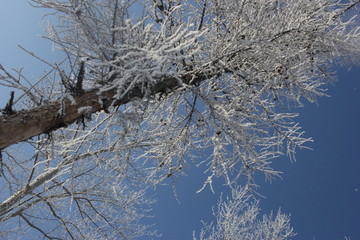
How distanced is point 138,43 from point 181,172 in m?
2.88

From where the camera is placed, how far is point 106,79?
3062mm

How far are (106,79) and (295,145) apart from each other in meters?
3.46

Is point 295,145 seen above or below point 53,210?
below

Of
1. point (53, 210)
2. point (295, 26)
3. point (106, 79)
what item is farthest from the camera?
point (53, 210)

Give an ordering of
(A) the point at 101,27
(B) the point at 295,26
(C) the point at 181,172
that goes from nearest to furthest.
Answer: (A) the point at 101,27
(B) the point at 295,26
(C) the point at 181,172

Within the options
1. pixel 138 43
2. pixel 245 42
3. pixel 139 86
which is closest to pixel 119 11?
pixel 138 43

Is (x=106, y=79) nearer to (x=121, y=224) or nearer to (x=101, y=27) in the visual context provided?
(x=101, y=27)

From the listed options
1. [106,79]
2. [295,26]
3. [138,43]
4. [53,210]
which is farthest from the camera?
[53,210]

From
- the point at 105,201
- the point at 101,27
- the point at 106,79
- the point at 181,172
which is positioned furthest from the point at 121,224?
the point at 101,27

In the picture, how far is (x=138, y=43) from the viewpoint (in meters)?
2.57

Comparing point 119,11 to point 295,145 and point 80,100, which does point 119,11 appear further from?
point 295,145

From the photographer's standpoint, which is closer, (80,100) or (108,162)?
(80,100)

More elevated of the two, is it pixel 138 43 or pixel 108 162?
pixel 108 162

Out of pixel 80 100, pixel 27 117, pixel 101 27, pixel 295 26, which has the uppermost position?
pixel 295 26
